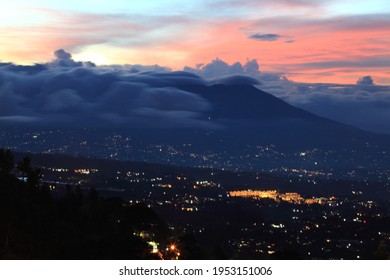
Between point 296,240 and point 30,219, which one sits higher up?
point 30,219

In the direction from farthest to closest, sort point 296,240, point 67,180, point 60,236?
1. point 67,180
2. point 296,240
3. point 60,236

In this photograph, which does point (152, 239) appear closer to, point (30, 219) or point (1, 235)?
point (30, 219)
